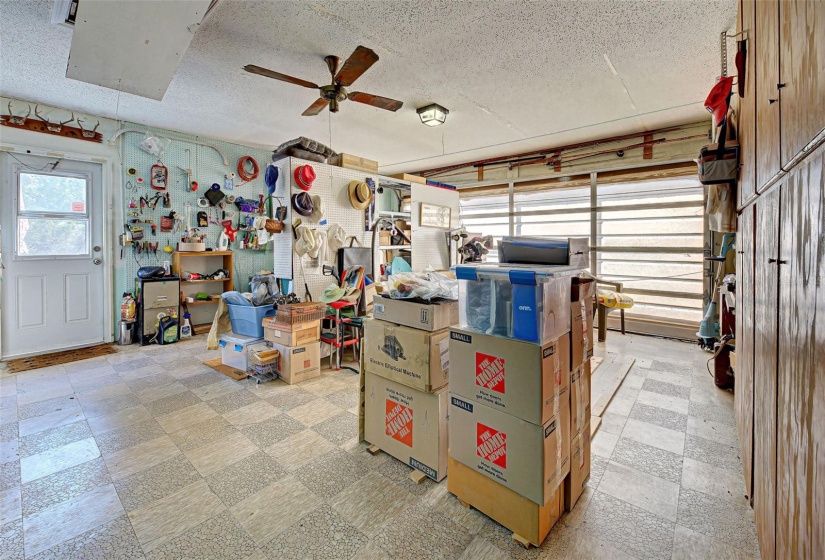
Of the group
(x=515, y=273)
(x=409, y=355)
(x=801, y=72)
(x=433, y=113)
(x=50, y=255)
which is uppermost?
(x=433, y=113)

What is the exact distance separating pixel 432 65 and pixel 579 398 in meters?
2.99

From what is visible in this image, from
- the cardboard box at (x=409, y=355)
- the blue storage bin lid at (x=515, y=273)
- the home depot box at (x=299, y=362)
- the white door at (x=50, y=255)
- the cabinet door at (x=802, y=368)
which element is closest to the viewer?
the cabinet door at (x=802, y=368)

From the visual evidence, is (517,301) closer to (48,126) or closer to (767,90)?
(767,90)

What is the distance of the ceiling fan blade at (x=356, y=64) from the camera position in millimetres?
2590

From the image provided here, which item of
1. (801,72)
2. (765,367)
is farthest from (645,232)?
(801,72)

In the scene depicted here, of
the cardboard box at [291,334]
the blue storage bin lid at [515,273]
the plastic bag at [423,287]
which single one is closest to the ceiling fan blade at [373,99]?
the plastic bag at [423,287]

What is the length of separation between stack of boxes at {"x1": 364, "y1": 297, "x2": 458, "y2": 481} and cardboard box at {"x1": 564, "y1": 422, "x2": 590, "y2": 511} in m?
0.63

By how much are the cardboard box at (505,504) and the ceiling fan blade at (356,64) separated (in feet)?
8.87

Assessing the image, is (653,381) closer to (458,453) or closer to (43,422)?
(458,453)

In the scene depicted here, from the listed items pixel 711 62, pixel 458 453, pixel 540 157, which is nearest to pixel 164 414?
pixel 458 453

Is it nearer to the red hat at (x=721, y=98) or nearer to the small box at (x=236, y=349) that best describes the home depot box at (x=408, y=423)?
the small box at (x=236, y=349)

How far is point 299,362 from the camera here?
345cm

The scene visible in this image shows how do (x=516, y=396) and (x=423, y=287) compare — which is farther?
(x=423, y=287)

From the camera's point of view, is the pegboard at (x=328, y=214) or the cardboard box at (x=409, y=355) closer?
the cardboard box at (x=409, y=355)
